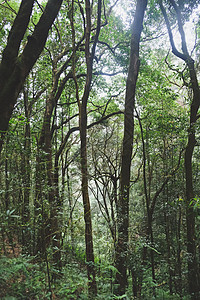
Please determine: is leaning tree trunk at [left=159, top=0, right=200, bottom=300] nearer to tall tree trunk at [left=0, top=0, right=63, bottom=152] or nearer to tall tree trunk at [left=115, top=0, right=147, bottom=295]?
tall tree trunk at [left=115, top=0, right=147, bottom=295]

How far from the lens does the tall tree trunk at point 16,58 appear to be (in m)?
2.79

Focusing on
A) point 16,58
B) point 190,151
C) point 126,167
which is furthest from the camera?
point 190,151

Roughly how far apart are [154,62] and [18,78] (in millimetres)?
8061

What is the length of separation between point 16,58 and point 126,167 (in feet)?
10.8

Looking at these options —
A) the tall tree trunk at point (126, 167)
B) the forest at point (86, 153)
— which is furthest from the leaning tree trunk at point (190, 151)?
the tall tree trunk at point (126, 167)

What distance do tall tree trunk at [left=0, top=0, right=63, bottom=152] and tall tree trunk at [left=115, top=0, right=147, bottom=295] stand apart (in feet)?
8.96

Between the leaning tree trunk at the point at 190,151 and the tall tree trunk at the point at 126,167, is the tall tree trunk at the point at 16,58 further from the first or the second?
the leaning tree trunk at the point at 190,151

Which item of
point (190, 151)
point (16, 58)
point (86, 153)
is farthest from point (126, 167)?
point (16, 58)

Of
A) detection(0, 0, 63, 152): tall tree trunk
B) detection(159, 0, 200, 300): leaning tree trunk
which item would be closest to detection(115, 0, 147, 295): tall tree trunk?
detection(159, 0, 200, 300): leaning tree trunk

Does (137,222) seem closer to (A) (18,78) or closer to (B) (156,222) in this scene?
(B) (156,222)

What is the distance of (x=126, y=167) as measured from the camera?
516 cm

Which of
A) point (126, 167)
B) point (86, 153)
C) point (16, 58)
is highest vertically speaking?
point (16, 58)

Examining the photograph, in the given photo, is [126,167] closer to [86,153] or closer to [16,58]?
[86,153]

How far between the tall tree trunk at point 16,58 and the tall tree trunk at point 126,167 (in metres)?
2.73
